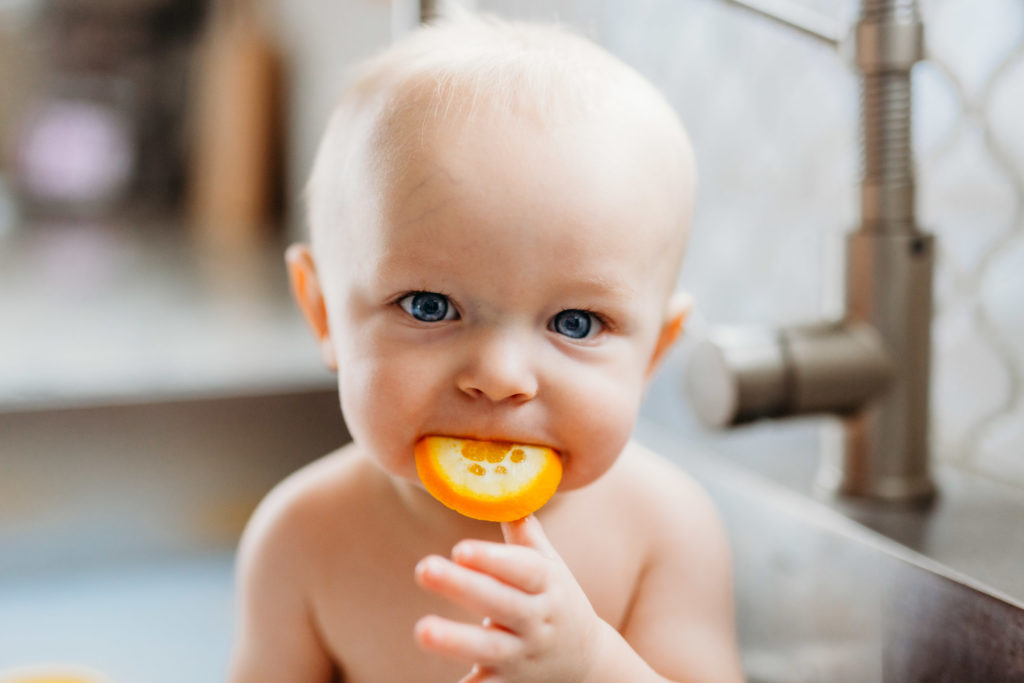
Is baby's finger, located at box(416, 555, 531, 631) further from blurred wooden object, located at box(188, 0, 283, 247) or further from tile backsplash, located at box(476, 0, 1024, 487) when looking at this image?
blurred wooden object, located at box(188, 0, 283, 247)

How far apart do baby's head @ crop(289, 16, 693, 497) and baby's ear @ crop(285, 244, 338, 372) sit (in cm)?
6

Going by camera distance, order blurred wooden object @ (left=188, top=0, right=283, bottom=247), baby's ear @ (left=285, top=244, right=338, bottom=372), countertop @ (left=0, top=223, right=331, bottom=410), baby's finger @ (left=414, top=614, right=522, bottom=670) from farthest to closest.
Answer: blurred wooden object @ (left=188, top=0, right=283, bottom=247)
countertop @ (left=0, top=223, right=331, bottom=410)
baby's ear @ (left=285, top=244, right=338, bottom=372)
baby's finger @ (left=414, top=614, right=522, bottom=670)

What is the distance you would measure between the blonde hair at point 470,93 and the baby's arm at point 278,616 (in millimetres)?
189

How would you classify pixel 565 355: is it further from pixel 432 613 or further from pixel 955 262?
pixel 955 262

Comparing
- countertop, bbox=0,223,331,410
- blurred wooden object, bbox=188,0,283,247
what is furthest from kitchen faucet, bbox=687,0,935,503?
blurred wooden object, bbox=188,0,283,247

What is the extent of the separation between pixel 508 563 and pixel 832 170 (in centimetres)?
62

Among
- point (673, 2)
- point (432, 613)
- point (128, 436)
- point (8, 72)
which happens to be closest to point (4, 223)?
point (8, 72)

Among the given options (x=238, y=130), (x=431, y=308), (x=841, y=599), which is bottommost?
(x=841, y=599)

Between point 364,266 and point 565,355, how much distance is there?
0.10m

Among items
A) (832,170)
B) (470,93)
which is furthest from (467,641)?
(832,170)

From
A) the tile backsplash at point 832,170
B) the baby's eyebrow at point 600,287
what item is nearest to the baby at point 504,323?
the baby's eyebrow at point 600,287

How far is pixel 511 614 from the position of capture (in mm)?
400

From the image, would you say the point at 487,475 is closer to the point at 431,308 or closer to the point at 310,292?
the point at 431,308

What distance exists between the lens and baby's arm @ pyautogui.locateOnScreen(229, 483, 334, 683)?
601 mm
